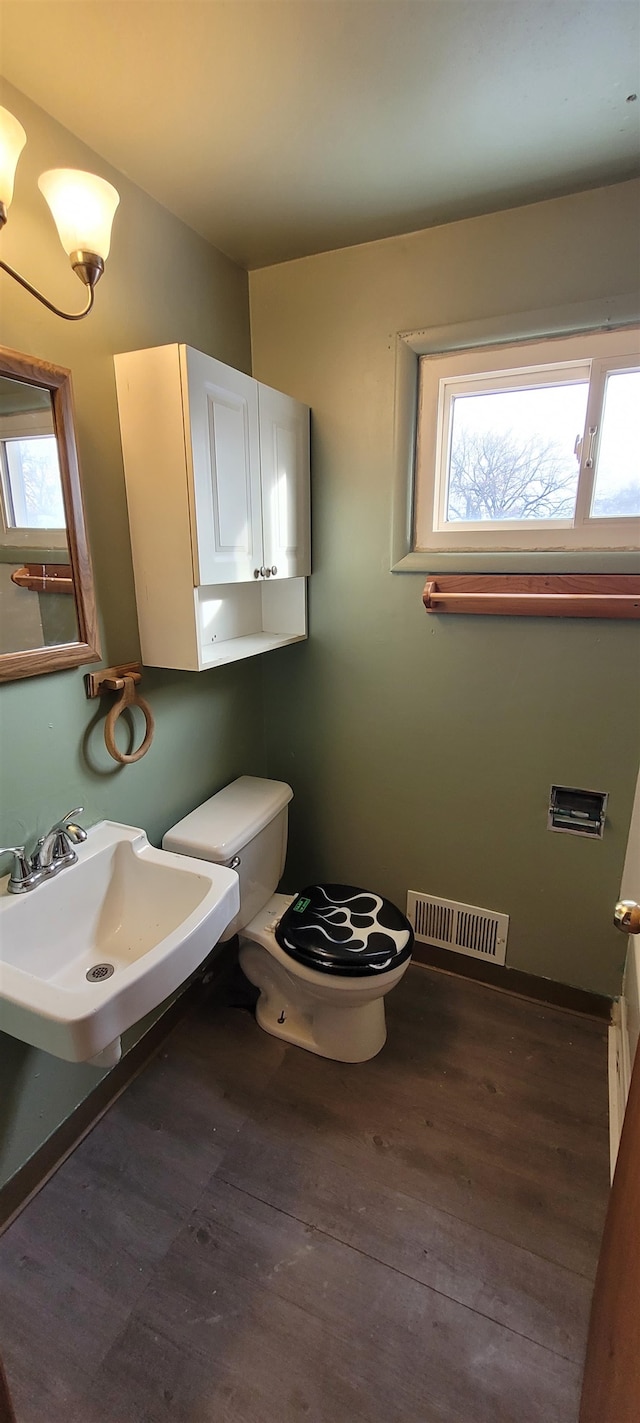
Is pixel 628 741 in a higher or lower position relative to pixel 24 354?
lower

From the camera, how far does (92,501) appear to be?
4.28 feet

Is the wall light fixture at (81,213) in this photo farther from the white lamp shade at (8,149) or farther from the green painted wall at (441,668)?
the green painted wall at (441,668)

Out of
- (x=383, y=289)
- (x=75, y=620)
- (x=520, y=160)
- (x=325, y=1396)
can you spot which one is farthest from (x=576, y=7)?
(x=325, y=1396)

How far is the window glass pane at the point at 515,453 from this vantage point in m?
1.53

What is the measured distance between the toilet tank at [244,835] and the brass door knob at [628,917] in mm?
984

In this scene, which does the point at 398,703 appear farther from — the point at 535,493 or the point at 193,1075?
the point at 193,1075

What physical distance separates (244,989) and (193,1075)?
0.35 m

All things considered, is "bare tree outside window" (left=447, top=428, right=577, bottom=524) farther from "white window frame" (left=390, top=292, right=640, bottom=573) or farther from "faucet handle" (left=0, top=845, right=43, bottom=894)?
"faucet handle" (left=0, top=845, right=43, bottom=894)

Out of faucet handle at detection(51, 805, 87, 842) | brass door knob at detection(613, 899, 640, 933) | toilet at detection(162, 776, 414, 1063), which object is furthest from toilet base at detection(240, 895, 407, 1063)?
brass door knob at detection(613, 899, 640, 933)

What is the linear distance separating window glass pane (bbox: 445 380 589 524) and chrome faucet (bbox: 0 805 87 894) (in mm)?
1351

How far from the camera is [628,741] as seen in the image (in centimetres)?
158

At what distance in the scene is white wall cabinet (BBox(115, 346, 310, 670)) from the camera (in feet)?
4.23

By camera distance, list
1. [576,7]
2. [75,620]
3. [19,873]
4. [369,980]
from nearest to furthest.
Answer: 1. [576,7]
2. [19,873]
3. [75,620]
4. [369,980]

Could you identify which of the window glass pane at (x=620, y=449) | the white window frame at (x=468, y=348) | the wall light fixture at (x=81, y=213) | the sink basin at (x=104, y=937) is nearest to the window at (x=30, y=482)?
the wall light fixture at (x=81, y=213)
